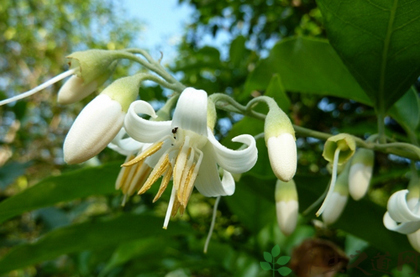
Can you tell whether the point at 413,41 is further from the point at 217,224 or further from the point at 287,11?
the point at 287,11

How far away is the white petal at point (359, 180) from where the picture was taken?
1031mm

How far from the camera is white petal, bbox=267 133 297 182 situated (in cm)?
73

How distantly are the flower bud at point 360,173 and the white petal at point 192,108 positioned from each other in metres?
0.50

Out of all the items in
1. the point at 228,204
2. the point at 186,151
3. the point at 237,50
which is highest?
the point at 186,151

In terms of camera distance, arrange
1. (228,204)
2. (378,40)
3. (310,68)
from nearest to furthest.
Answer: (378,40) → (310,68) → (228,204)

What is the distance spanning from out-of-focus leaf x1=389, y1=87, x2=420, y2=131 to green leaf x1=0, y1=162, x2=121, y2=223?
0.92m

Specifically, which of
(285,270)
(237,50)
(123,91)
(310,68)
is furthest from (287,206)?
(237,50)

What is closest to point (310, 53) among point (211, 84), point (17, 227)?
point (211, 84)

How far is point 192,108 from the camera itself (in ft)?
2.29

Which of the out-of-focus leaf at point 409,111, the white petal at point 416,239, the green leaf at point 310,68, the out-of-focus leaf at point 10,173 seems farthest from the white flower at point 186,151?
the out-of-focus leaf at point 10,173

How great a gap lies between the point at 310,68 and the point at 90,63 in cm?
79

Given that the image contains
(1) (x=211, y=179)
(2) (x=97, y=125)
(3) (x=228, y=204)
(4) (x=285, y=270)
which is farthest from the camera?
(3) (x=228, y=204)

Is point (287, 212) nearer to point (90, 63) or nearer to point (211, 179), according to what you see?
point (211, 179)

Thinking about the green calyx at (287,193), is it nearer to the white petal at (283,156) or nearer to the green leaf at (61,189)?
the white petal at (283,156)
